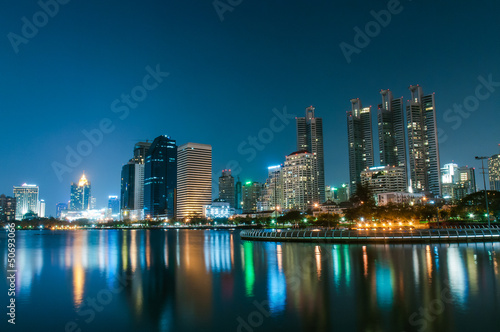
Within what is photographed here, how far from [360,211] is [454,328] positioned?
3431 inches

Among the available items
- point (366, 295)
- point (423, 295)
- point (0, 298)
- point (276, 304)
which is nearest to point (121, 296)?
point (0, 298)

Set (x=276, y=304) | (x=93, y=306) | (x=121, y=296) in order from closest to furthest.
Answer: (x=276, y=304), (x=93, y=306), (x=121, y=296)

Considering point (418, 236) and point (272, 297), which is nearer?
point (272, 297)

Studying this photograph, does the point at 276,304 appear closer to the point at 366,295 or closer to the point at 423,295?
the point at 366,295

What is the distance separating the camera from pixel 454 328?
45.7ft

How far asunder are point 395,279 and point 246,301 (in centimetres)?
1029

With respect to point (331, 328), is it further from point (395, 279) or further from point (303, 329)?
point (395, 279)

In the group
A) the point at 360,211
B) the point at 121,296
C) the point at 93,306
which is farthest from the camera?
the point at 360,211

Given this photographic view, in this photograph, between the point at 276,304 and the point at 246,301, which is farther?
the point at 246,301

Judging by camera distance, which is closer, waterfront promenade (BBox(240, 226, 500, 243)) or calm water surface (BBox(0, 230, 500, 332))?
calm water surface (BBox(0, 230, 500, 332))

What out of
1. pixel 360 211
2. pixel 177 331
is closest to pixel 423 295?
pixel 177 331

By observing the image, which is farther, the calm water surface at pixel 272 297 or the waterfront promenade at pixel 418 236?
the waterfront promenade at pixel 418 236

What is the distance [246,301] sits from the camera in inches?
758

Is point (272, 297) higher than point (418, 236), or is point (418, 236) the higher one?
point (272, 297)
